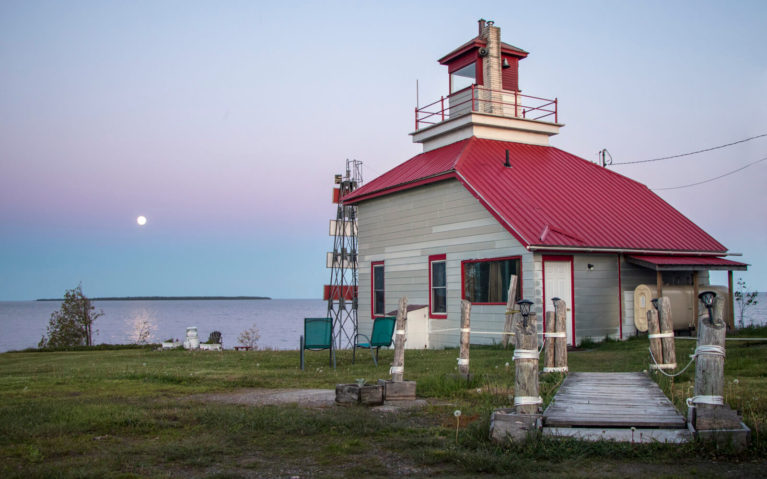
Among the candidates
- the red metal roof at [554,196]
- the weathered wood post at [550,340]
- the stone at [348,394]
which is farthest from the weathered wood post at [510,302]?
the stone at [348,394]

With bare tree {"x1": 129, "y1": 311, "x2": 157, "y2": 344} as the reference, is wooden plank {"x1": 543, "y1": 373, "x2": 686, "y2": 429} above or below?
above

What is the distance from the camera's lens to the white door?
17.5 m

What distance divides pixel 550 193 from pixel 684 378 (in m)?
10.2

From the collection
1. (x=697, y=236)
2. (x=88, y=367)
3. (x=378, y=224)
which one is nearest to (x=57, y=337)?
(x=378, y=224)

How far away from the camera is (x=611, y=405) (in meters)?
7.63

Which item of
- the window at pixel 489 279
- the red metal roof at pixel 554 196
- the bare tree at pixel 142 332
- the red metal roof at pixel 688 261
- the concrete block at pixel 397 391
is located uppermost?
the red metal roof at pixel 554 196

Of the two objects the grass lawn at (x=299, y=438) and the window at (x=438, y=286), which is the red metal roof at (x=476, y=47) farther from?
the grass lawn at (x=299, y=438)

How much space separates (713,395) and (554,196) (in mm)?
14257

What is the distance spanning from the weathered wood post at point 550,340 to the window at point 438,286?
9.35 m

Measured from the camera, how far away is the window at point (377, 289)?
23.4 metres

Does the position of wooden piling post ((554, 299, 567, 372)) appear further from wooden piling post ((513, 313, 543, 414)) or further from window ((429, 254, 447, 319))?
window ((429, 254, 447, 319))

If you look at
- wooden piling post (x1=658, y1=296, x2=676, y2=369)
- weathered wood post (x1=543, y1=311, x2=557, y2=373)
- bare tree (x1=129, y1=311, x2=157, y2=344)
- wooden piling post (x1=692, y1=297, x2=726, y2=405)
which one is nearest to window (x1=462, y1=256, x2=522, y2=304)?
weathered wood post (x1=543, y1=311, x2=557, y2=373)

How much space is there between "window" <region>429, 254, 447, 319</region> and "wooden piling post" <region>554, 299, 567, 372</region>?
372 inches

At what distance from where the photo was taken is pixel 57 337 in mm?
29859
